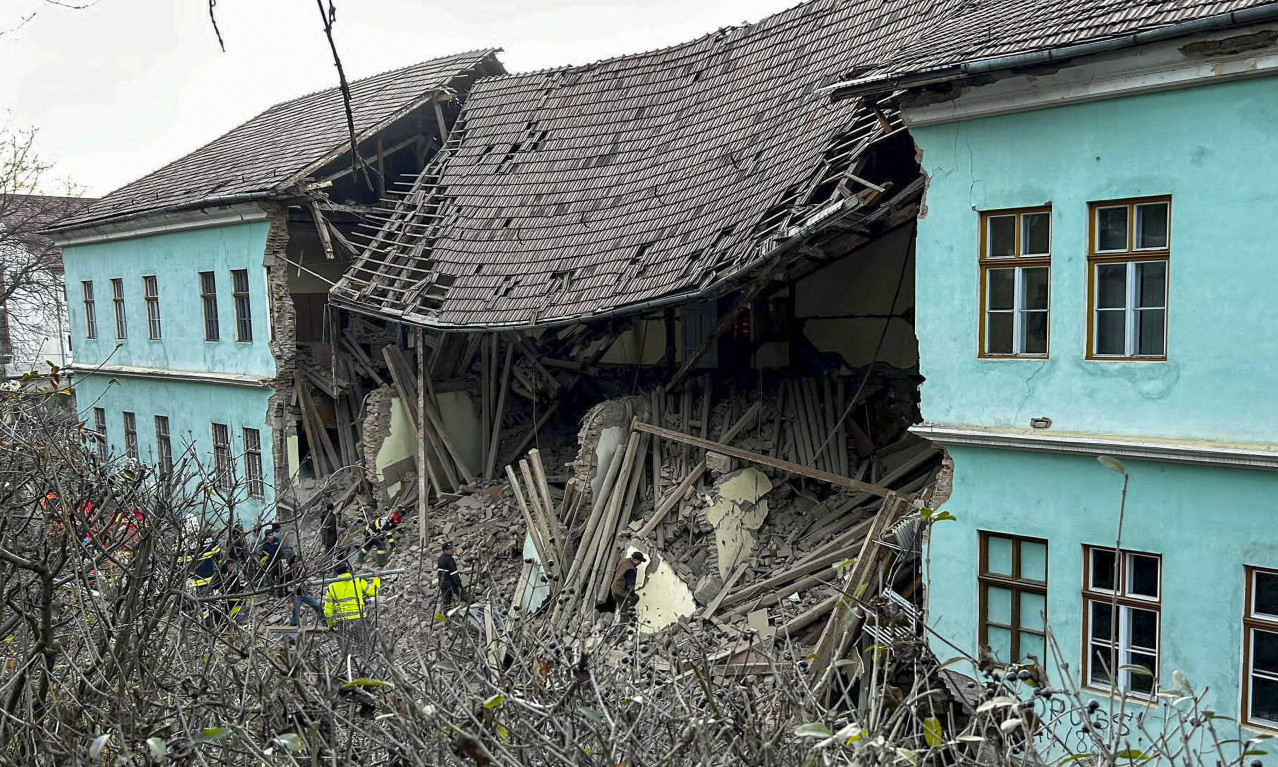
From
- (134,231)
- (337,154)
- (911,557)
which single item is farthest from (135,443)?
(911,557)

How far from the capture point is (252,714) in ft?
15.8

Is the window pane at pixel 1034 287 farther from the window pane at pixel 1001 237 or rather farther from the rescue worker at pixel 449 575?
the rescue worker at pixel 449 575

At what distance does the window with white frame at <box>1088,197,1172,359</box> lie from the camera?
826 centimetres

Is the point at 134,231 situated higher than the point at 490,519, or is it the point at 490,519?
the point at 134,231

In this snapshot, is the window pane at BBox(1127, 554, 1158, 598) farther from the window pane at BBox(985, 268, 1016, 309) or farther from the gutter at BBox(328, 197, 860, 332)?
the gutter at BBox(328, 197, 860, 332)

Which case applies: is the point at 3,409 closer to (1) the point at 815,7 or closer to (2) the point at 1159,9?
(2) the point at 1159,9

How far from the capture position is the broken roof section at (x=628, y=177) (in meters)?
12.7

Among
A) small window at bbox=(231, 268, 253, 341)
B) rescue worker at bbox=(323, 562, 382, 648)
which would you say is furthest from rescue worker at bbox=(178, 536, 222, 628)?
small window at bbox=(231, 268, 253, 341)

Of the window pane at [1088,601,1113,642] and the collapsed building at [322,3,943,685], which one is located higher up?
the collapsed building at [322,3,943,685]

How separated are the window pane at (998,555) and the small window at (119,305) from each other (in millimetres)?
20142

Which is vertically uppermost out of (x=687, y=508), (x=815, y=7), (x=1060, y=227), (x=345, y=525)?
(x=815, y=7)

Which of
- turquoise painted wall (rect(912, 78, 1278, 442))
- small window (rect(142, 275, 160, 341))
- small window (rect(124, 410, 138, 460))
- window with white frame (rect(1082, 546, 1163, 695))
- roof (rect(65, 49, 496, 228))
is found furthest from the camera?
small window (rect(124, 410, 138, 460))

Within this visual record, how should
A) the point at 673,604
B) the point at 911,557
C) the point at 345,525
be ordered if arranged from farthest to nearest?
the point at 345,525 < the point at 673,604 < the point at 911,557

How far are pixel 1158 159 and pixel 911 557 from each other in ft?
14.7
